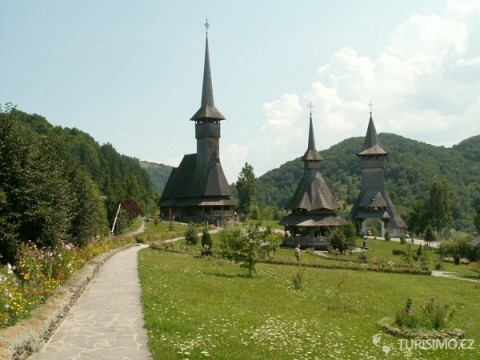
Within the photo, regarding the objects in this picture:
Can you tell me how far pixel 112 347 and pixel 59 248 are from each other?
7.82 meters

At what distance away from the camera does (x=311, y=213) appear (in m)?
46.4

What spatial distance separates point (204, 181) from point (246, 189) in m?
12.4

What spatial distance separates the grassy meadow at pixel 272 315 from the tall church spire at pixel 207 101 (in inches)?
1616

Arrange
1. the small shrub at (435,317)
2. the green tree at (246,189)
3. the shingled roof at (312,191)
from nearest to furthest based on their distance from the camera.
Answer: the small shrub at (435,317) → the shingled roof at (312,191) → the green tree at (246,189)

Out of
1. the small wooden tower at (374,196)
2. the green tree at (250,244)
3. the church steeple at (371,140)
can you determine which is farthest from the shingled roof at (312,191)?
the green tree at (250,244)

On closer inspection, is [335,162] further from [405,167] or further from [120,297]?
[120,297]

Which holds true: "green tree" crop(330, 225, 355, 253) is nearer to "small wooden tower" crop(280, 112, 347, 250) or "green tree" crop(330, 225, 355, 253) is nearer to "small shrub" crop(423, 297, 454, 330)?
"small wooden tower" crop(280, 112, 347, 250)

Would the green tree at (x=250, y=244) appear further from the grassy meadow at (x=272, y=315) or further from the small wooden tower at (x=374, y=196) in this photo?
the small wooden tower at (x=374, y=196)

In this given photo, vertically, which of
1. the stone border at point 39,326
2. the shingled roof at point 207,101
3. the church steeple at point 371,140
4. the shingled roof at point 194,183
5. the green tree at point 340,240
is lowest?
the stone border at point 39,326

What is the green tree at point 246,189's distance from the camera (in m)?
71.1

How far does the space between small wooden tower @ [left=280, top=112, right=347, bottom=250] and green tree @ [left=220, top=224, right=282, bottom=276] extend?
2333 centimetres

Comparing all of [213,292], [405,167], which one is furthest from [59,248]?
[405,167]

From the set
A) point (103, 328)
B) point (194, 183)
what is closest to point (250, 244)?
point (103, 328)

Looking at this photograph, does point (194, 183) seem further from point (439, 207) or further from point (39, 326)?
point (39, 326)
